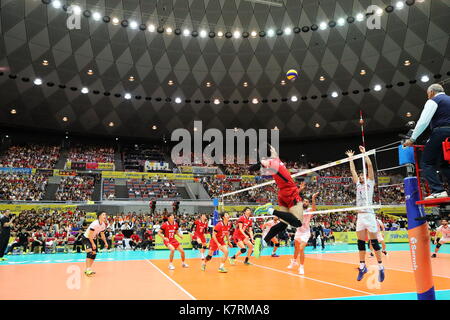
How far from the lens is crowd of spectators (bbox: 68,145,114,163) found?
120 feet

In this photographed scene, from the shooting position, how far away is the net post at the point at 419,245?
467 centimetres

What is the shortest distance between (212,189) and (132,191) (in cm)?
802

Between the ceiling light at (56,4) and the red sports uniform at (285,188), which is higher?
the ceiling light at (56,4)

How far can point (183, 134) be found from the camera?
41406 millimetres

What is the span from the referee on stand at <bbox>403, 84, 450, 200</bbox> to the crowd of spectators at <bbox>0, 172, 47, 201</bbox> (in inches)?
1172

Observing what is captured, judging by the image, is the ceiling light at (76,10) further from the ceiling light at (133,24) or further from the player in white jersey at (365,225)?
the player in white jersey at (365,225)

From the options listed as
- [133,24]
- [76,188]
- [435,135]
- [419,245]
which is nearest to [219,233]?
[419,245]

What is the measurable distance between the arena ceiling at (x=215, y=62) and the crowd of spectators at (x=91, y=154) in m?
2.32

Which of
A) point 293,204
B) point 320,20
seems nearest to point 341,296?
point 293,204

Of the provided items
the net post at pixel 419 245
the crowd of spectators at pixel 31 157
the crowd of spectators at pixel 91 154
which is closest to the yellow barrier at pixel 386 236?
the net post at pixel 419 245

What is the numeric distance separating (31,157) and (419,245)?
37.9 metres

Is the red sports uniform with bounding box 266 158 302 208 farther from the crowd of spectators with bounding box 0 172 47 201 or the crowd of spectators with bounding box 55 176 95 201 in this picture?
the crowd of spectators with bounding box 0 172 47 201
